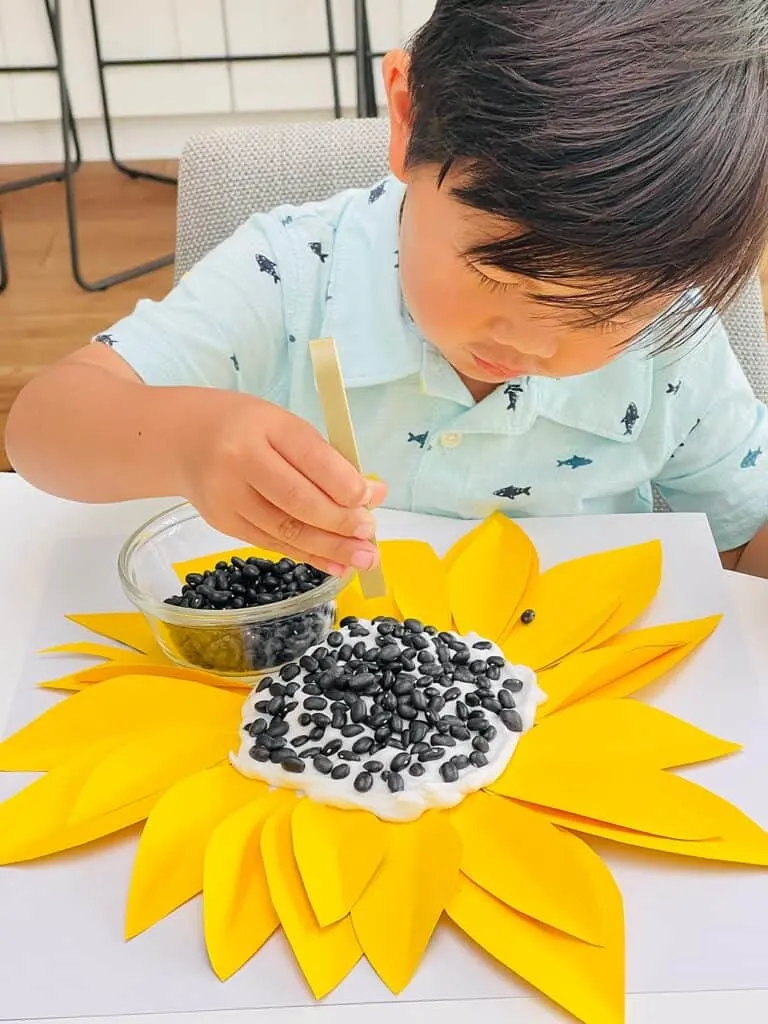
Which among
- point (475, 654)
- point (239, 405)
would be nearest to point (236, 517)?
point (239, 405)

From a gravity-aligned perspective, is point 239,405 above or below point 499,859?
above

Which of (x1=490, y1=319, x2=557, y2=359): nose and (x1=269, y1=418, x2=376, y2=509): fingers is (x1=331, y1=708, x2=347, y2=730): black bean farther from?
(x1=490, y1=319, x2=557, y2=359): nose

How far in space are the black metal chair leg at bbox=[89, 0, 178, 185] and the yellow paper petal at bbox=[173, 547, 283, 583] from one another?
2.56 m

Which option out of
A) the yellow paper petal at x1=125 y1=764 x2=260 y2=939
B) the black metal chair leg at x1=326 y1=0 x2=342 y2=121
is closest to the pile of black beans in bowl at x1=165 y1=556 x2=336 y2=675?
the yellow paper petal at x1=125 y1=764 x2=260 y2=939

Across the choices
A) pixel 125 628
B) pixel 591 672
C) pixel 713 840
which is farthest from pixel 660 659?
pixel 125 628

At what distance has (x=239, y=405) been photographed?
0.74m

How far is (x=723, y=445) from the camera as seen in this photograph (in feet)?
3.40

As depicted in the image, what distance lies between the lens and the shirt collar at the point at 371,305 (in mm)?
980

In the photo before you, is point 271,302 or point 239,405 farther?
point 271,302

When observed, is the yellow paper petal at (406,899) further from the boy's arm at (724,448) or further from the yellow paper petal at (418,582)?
the boy's arm at (724,448)

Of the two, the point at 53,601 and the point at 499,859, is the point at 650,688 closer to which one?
the point at 499,859

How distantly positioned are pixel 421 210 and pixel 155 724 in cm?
35

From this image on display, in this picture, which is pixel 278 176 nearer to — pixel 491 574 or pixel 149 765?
pixel 491 574

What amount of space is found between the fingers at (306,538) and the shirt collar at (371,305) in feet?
1.02
